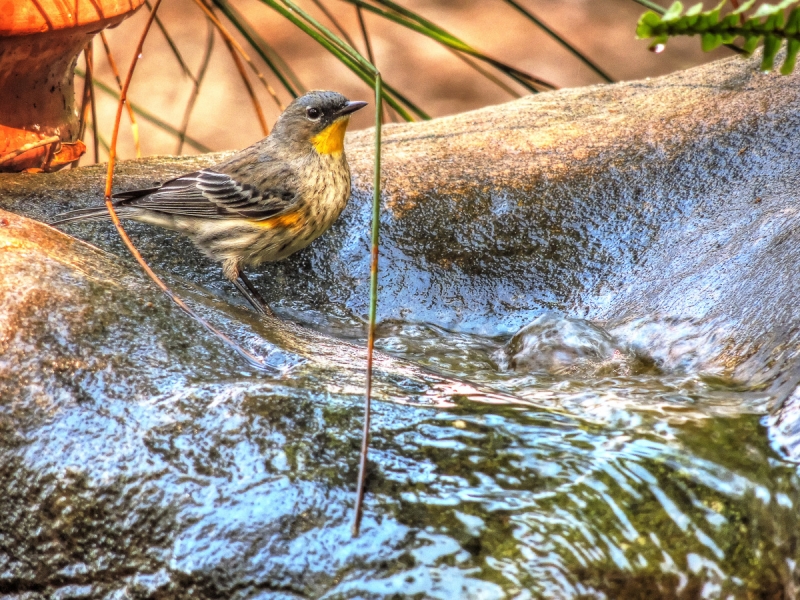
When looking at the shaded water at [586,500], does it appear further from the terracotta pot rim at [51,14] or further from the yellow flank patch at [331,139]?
the terracotta pot rim at [51,14]

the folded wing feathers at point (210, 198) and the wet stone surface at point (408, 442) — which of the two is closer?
the wet stone surface at point (408, 442)

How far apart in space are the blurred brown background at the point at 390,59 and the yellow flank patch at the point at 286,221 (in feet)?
22.3

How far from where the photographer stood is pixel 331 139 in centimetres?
405

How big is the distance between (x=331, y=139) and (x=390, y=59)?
7.65m

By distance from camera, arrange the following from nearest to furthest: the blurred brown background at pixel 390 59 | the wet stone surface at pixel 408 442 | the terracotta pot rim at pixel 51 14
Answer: the wet stone surface at pixel 408 442 → the terracotta pot rim at pixel 51 14 → the blurred brown background at pixel 390 59

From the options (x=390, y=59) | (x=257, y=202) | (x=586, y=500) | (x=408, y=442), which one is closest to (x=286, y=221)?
(x=257, y=202)

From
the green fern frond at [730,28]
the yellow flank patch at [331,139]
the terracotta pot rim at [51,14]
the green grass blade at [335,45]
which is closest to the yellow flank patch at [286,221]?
the yellow flank patch at [331,139]

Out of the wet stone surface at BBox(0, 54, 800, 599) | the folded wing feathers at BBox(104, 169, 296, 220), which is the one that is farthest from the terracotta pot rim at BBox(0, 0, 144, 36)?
the wet stone surface at BBox(0, 54, 800, 599)

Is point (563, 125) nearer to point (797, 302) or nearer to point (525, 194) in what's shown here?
point (525, 194)

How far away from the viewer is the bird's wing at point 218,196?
3691 mm

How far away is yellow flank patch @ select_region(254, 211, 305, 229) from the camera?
3.76 meters

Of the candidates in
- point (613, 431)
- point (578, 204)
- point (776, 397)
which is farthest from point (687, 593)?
point (578, 204)

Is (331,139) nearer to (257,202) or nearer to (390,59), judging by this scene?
(257,202)

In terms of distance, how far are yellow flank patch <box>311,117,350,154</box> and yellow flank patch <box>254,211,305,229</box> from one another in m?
0.38
